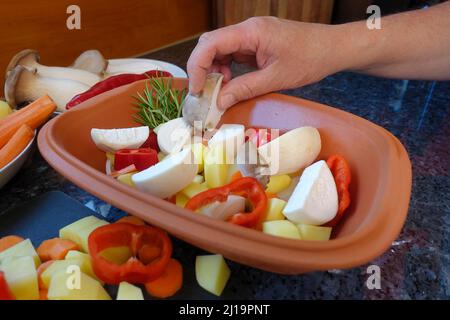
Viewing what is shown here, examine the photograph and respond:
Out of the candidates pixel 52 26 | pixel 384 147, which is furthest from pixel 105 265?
pixel 52 26

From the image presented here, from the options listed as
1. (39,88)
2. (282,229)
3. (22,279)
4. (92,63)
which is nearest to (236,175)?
(282,229)

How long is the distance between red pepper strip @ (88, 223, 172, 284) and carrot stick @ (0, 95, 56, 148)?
416 millimetres

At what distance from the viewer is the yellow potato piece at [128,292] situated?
495 mm

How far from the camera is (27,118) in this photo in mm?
820

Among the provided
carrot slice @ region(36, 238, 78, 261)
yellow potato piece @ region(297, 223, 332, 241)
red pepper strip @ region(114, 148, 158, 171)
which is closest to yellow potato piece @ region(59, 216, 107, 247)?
carrot slice @ region(36, 238, 78, 261)

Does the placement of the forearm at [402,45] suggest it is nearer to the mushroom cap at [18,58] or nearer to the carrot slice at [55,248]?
the carrot slice at [55,248]

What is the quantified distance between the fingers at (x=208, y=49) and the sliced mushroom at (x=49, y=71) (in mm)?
449

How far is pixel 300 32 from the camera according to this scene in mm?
756

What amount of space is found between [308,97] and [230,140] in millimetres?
634

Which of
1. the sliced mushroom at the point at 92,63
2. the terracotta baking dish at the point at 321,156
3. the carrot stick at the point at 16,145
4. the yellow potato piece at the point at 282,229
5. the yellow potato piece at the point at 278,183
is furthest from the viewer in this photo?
the sliced mushroom at the point at 92,63

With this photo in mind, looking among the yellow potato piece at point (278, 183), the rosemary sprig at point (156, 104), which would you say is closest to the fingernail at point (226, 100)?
the rosemary sprig at point (156, 104)

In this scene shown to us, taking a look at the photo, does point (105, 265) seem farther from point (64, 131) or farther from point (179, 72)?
point (179, 72)

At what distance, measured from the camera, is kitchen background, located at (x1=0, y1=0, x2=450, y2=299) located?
57 cm

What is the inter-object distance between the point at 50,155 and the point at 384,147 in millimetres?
529
